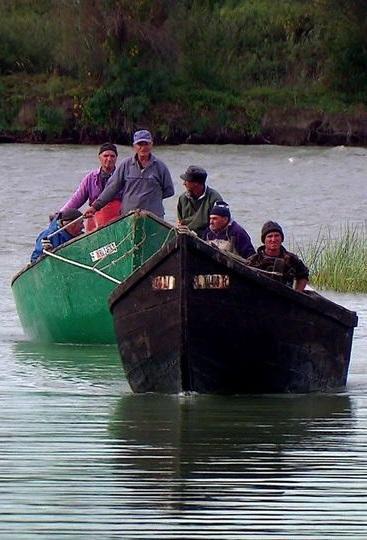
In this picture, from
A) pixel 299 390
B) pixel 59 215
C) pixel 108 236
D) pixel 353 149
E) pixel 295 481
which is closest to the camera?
pixel 295 481

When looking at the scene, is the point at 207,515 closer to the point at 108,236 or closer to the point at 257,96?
the point at 108,236

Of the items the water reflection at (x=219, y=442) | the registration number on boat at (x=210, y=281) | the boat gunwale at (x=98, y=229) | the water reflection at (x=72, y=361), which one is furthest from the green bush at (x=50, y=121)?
the registration number on boat at (x=210, y=281)

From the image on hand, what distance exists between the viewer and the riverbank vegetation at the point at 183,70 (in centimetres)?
4906

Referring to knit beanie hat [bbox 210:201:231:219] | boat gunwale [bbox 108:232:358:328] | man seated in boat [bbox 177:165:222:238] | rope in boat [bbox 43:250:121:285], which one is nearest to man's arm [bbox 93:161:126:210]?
rope in boat [bbox 43:250:121:285]

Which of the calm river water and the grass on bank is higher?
the calm river water

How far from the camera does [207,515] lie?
8.59 m

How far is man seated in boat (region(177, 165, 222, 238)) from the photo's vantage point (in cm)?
1441

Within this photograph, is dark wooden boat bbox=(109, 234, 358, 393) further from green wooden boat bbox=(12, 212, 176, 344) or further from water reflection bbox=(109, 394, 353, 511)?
green wooden boat bbox=(12, 212, 176, 344)

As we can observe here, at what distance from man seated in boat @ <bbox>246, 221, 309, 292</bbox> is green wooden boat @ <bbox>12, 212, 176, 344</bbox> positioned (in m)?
2.29

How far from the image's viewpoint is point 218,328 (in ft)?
40.6

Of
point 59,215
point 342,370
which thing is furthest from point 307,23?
point 342,370

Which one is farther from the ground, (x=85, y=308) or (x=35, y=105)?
(x=85, y=308)

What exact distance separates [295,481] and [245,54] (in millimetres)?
48735

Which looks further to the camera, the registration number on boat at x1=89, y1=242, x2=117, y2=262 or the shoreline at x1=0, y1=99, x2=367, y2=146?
the shoreline at x1=0, y1=99, x2=367, y2=146
